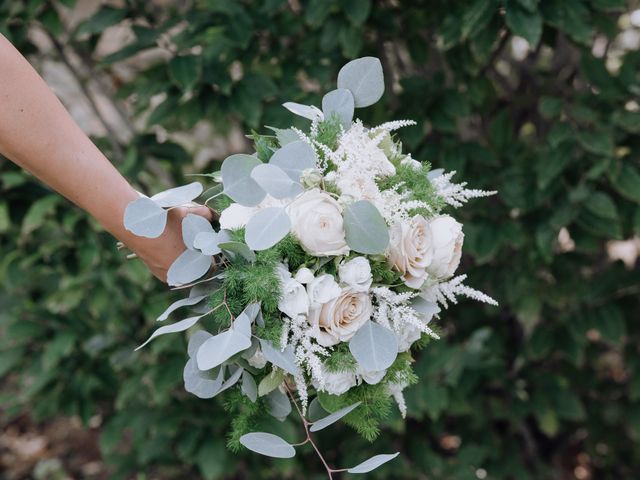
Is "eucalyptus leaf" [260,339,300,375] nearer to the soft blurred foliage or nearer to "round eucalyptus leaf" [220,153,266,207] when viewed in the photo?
"round eucalyptus leaf" [220,153,266,207]

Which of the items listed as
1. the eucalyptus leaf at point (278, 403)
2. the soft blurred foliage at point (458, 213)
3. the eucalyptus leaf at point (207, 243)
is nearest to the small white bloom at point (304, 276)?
the eucalyptus leaf at point (207, 243)

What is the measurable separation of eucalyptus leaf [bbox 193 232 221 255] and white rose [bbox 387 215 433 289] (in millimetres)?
216

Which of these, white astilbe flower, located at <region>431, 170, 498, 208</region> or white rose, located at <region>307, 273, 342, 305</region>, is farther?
white astilbe flower, located at <region>431, 170, 498, 208</region>

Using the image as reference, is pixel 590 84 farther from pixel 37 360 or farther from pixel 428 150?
pixel 37 360

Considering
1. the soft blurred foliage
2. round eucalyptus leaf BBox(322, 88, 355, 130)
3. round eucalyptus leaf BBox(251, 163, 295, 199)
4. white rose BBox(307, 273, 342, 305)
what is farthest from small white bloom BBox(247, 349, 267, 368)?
the soft blurred foliage

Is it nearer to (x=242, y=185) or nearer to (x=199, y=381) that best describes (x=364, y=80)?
(x=242, y=185)

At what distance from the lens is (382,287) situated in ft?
2.92

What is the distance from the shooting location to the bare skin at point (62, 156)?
0.84 meters

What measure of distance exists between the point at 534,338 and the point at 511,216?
0.37 m

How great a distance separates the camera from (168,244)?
3.08 ft

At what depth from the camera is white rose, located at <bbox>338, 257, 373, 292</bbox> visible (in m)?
0.86

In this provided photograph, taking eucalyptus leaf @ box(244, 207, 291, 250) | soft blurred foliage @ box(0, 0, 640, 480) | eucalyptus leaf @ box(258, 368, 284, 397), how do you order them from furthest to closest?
soft blurred foliage @ box(0, 0, 640, 480) → eucalyptus leaf @ box(258, 368, 284, 397) → eucalyptus leaf @ box(244, 207, 291, 250)

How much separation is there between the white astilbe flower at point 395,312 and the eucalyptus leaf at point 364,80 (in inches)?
10.4

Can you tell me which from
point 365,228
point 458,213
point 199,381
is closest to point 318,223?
point 365,228
